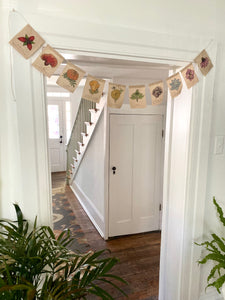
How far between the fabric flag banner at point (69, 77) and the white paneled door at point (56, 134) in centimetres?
474

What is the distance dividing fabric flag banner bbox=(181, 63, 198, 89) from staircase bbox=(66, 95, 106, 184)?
1.44 metres

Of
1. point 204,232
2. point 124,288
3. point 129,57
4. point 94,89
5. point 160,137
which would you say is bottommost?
point 124,288

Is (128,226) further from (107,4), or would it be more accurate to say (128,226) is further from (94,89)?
(107,4)

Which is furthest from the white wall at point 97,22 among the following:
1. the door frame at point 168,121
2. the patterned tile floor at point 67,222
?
the patterned tile floor at point 67,222

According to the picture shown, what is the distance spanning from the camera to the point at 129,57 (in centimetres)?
125

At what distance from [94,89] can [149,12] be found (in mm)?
541

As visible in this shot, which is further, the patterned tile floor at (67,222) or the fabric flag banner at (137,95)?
the patterned tile floor at (67,222)

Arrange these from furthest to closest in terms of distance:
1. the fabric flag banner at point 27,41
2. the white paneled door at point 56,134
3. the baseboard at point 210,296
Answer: the white paneled door at point 56,134
the baseboard at point 210,296
the fabric flag banner at point 27,41

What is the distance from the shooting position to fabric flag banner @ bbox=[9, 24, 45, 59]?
40.2 inches

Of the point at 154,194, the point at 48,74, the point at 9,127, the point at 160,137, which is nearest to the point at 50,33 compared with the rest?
the point at 48,74

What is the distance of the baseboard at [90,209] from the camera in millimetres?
→ 3010

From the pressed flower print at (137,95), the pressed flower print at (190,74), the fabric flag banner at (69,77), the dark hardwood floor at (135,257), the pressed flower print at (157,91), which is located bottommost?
the dark hardwood floor at (135,257)

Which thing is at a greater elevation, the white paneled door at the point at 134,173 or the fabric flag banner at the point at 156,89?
A: the fabric flag banner at the point at 156,89

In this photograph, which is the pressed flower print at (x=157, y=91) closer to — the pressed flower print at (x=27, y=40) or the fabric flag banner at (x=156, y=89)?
the fabric flag banner at (x=156, y=89)
